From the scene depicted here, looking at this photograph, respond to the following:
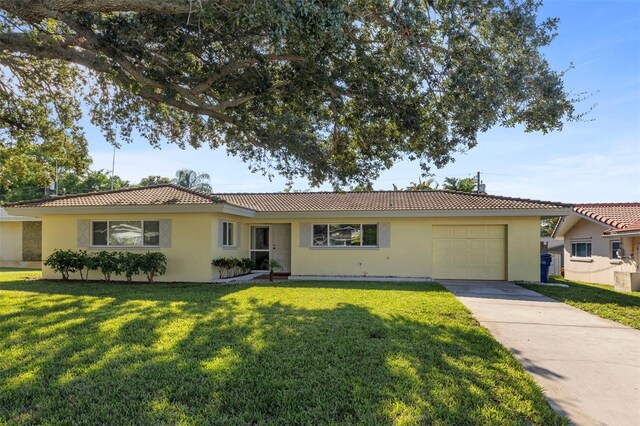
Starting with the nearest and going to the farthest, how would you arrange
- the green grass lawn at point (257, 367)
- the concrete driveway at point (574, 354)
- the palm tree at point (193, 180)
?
the green grass lawn at point (257, 367)
the concrete driveway at point (574, 354)
the palm tree at point (193, 180)

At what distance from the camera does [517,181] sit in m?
38.4

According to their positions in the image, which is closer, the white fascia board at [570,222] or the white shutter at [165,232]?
the white shutter at [165,232]

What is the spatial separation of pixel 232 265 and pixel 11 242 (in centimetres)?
1801

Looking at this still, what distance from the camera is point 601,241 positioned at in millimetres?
18094

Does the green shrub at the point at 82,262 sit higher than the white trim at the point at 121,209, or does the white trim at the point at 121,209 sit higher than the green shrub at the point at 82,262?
the white trim at the point at 121,209

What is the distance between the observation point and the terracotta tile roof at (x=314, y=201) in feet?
47.0

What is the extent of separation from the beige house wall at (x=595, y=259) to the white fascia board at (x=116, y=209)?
1661 centimetres

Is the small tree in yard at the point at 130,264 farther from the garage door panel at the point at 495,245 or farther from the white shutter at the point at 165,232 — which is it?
the garage door panel at the point at 495,245

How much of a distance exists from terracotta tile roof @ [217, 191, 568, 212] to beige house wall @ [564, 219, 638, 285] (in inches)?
190

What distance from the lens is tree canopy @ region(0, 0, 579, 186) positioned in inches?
278

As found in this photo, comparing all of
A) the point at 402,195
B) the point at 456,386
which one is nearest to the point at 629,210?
the point at 402,195

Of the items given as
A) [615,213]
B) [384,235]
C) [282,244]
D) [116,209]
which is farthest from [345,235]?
[615,213]

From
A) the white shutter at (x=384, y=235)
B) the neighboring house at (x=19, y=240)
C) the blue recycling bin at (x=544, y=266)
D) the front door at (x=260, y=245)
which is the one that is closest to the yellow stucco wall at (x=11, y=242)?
the neighboring house at (x=19, y=240)

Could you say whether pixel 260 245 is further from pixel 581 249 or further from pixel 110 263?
pixel 581 249
